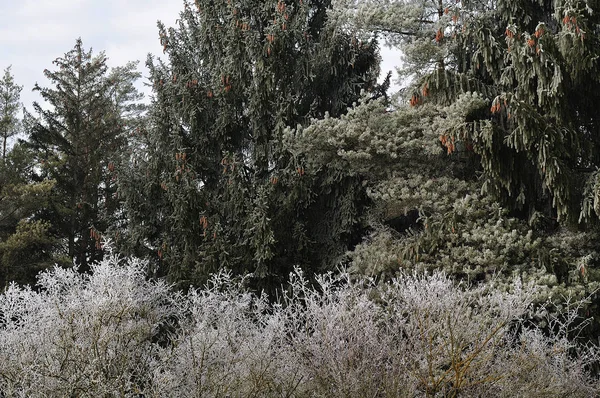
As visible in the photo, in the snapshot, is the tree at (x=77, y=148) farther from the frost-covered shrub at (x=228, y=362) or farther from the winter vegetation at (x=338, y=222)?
the frost-covered shrub at (x=228, y=362)

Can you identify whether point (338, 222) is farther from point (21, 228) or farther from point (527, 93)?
point (21, 228)

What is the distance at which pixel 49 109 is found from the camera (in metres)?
17.2

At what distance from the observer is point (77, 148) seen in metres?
16.8

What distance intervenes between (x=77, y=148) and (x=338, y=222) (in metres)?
8.94

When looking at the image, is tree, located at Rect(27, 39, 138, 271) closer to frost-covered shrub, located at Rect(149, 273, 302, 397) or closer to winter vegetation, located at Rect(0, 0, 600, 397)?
winter vegetation, located at Rect(0, 0, 600, 397)

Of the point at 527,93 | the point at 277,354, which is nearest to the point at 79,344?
the point at 277,354

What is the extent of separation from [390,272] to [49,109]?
12054 mm

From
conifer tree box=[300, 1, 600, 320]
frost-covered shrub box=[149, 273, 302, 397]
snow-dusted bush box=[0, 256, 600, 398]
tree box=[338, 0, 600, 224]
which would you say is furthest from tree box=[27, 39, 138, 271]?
frost-covered shrub box=[149, 273, 302, 397]

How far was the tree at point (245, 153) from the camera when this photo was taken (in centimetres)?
1096

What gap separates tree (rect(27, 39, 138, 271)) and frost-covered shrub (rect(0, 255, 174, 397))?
8672 mm

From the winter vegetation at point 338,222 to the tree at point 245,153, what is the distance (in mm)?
46

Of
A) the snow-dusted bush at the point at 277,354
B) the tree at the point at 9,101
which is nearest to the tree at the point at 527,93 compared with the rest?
the snow-dusted bush at the point at 277,354

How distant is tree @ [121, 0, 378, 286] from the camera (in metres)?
11.0

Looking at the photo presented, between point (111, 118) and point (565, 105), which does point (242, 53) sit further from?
point (111, 118)
